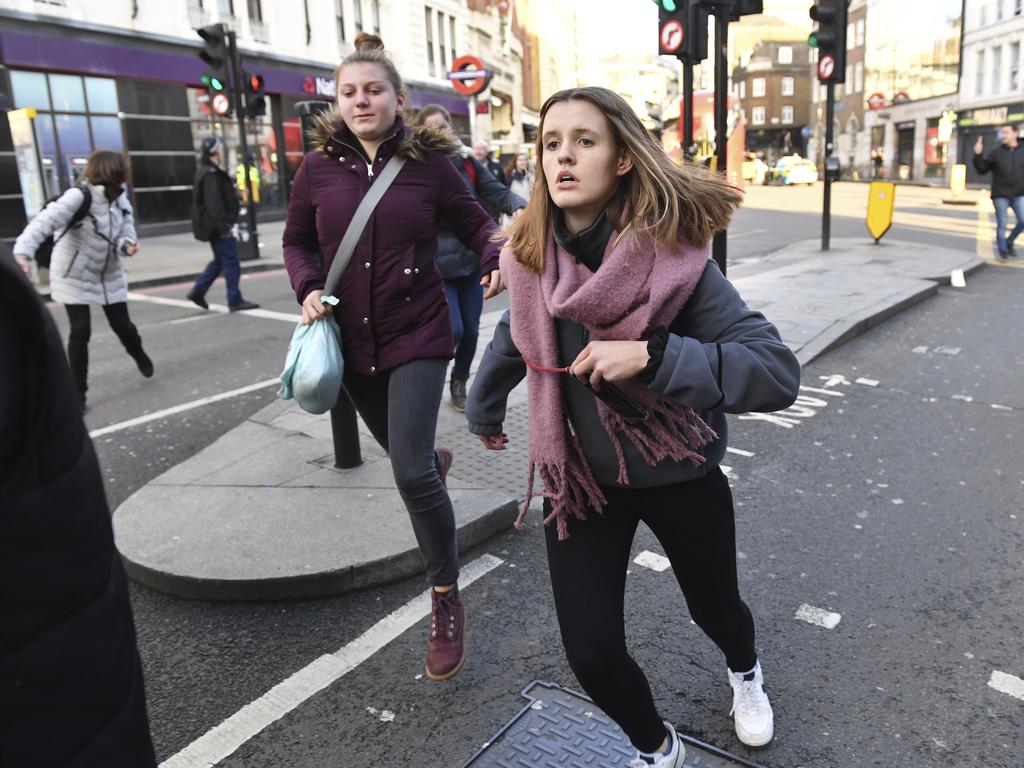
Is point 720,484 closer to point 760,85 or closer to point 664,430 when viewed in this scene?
point 664,430

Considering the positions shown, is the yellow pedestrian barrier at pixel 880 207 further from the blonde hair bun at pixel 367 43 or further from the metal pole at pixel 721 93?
the blonde hair bun at pixel 367 43

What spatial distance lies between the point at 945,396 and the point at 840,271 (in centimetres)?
571

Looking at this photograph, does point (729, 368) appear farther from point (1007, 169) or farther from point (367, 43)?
point (1007, 169)

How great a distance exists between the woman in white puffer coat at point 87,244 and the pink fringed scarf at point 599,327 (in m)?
4.95

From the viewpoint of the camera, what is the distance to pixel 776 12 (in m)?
104

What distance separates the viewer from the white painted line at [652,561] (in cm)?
358

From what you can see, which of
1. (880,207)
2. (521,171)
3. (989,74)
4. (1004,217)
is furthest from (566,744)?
(989,74)

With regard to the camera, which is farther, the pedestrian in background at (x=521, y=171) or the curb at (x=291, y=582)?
the curb at (x=291, y=582)

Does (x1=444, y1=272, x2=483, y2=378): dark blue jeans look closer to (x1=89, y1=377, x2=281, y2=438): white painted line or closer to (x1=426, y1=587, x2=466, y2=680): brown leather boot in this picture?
(x1=89, y1=377, x2=281, y2=438): white painted line

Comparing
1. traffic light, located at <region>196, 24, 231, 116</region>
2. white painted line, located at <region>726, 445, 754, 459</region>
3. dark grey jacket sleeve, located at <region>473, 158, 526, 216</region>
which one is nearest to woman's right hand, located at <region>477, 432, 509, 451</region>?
dark grey jacket sleeve, located at <region>473, 158, 526, 216</region>

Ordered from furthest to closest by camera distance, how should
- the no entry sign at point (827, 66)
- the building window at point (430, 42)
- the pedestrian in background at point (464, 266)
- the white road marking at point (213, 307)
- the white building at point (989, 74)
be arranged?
the white building at point (989, 74), the building window at point (430, 42), the no entry sign at point (827, 66), the white road marking at point (213, 307), the pedestrian in background at point (464, 266)

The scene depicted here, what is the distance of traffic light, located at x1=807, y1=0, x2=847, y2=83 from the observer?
38.5 ft

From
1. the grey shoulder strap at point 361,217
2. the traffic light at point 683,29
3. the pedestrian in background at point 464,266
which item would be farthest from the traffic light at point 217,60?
the grey shoulder strap at point 361,217

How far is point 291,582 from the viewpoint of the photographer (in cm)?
337
